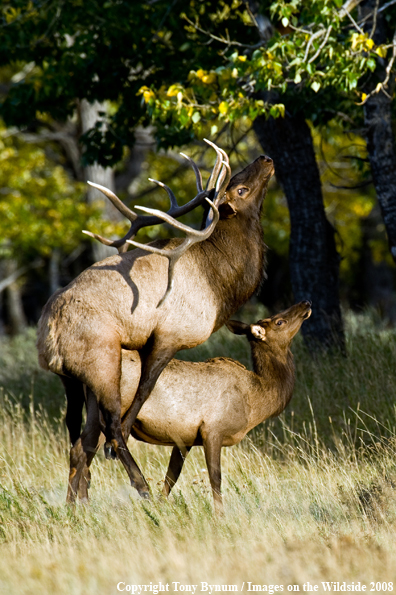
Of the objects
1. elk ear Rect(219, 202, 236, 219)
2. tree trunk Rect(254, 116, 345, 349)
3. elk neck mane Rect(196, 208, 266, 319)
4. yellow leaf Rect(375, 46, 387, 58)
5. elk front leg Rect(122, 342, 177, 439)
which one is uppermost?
yellow leaf Rect(375, 46, 387, 58)

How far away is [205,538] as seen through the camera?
4.15m

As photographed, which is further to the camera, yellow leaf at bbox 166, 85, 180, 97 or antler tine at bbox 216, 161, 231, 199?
yellow leaf at bbox 166, 85, 180, 97

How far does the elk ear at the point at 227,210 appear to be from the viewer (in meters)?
5.35

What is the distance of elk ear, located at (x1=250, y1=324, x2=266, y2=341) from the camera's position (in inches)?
233

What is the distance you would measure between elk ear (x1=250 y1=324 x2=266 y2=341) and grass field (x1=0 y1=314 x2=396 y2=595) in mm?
1040

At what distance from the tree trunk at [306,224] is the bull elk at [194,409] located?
3341 millimetres

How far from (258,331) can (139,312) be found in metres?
1.50

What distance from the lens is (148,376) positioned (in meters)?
4.83

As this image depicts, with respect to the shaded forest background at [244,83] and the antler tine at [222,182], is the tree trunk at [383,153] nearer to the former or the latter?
the shaded forest background at [244,83]

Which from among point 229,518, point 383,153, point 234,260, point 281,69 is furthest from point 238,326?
point 383,153

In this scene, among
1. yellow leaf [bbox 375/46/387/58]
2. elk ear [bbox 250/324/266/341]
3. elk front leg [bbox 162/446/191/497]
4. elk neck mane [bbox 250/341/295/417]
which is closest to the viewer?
elk front leg [bbox 162/446/191/497]

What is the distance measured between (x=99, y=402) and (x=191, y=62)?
208 inches

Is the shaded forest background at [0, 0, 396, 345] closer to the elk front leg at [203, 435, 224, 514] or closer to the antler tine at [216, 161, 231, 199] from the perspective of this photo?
the antler tine at [216, 161, 231, 199]

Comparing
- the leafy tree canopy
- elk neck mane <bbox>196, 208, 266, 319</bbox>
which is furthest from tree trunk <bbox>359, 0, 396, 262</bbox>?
elk neck mane <bbox>196, 208, 266, 319</bbox>
